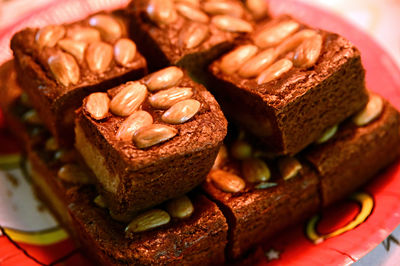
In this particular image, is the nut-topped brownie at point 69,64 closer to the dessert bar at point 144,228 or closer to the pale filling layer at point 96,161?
the pale filling layer at point 96,161

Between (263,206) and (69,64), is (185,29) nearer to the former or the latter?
(69,64)

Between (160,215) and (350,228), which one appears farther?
(350,228)

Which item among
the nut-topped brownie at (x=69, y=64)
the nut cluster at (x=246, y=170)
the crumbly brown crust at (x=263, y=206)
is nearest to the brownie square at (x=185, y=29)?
the nut-topped brownie at (x=69, y=64)

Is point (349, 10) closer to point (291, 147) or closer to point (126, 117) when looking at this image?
point (291, 147)

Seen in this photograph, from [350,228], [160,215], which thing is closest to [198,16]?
[160,215]

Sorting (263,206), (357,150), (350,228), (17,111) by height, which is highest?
(17,111)
